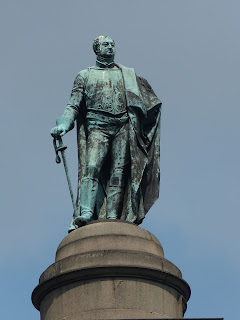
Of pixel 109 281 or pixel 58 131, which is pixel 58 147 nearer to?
pixel 58 131

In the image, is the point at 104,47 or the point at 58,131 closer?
the point at 58,131

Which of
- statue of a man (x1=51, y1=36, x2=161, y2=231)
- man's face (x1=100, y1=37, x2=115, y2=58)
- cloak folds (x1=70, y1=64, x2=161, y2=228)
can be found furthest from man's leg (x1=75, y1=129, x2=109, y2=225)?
man's face (x1=100, y1=37, x2=115, y2=58)

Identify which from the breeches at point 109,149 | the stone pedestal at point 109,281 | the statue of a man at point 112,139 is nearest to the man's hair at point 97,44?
the statue of a man at point 112,139

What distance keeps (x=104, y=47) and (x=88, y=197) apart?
340 cm

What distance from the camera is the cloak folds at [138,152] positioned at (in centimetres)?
2089

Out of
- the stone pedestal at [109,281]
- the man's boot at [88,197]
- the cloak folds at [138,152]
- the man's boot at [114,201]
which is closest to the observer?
the stone pedestal at [109,281]

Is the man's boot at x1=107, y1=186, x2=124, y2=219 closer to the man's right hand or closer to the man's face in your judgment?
the man's right hand

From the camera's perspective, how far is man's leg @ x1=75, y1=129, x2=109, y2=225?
20.5m

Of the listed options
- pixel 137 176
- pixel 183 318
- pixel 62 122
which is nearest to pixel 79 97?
pixel 62 122

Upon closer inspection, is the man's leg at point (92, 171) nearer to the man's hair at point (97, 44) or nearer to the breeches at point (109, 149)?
the breeches at point (109, 149)

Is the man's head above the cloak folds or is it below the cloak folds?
above

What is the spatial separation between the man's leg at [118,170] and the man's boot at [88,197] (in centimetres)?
34

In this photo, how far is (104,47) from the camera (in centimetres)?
2188

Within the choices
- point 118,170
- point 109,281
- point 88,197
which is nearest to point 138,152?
point 118,170
